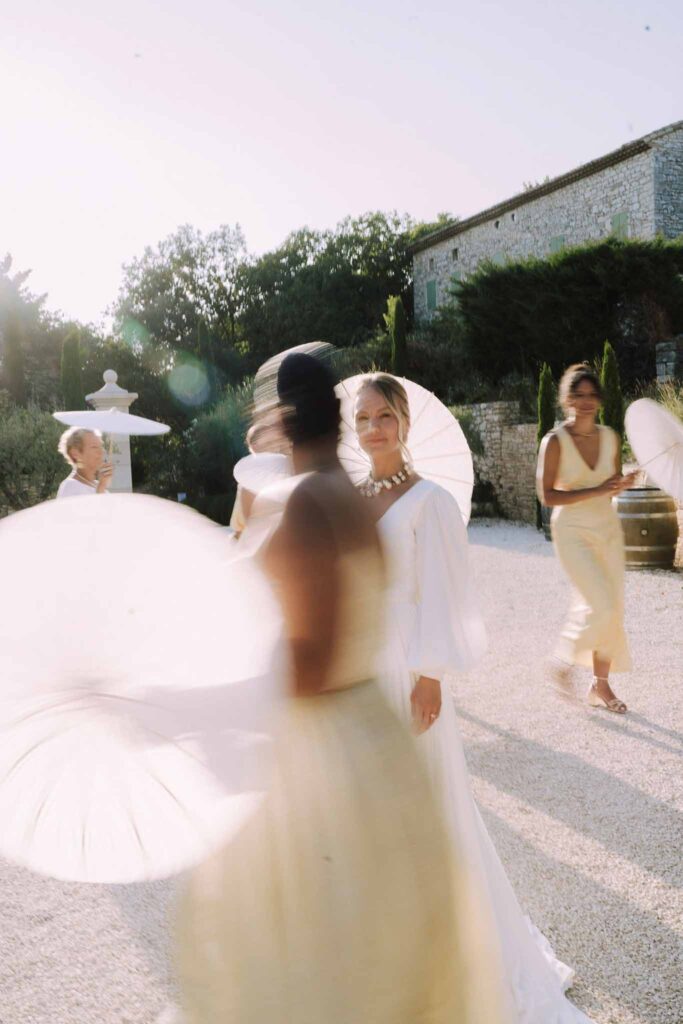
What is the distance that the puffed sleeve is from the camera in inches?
96.0

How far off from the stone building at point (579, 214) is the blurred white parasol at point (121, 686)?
974 inches

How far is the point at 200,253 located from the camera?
151ft

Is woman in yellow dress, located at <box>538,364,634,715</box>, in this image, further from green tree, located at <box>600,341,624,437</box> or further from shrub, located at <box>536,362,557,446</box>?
shrub, located at <box>536,362,557,446</box>

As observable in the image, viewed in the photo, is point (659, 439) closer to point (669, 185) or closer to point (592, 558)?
point (592, 558)

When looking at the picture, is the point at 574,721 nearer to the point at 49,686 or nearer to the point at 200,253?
the point at 49,686

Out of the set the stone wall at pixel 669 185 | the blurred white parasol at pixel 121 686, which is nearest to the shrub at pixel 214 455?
the stone wall at pixel 669 185

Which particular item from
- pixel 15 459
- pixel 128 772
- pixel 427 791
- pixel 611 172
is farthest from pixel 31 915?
pixel 611 172

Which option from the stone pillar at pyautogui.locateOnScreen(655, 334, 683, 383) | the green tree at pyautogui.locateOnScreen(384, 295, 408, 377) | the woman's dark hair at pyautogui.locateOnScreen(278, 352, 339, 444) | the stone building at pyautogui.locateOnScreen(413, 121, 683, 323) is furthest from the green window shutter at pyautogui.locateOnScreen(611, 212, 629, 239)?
the woman's dark hair at pyautogui.locateOnScreen(278, 352, 339, 444)

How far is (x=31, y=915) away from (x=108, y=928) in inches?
14.3

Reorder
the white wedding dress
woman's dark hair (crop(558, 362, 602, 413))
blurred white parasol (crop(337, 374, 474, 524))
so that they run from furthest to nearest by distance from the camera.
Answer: woman's dark hair (crop(558, 362, 602, 413))
blurred white parasol (crop(337, 374, 474, 524))
the white wedding dress

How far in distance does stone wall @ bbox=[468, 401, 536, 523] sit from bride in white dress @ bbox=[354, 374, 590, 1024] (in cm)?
1502

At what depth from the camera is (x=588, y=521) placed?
5.15 meters

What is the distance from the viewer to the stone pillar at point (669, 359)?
19.5 metres

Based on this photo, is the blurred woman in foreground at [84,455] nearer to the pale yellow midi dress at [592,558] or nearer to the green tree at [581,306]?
the pale yellow midi dress at [592,558]
